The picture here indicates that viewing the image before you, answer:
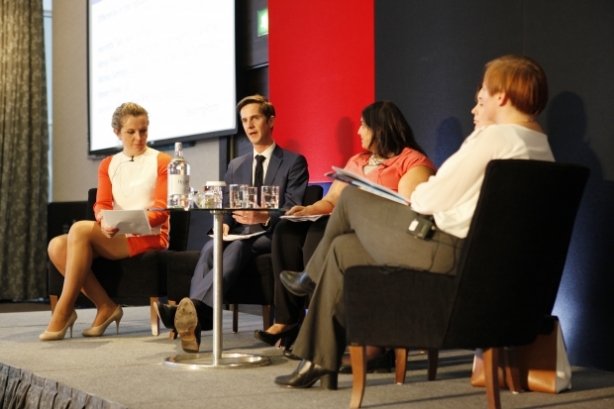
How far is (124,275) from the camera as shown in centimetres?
429

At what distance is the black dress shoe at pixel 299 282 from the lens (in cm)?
289

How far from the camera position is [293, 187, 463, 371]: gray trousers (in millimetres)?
2375

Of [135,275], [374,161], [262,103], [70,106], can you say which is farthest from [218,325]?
[70,106]

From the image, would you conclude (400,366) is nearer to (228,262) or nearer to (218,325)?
(218,325)

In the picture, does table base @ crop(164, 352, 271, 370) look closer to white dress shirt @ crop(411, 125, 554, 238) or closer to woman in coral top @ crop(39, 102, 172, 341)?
woman in coral top @ crop(39, 102, 172, 341)

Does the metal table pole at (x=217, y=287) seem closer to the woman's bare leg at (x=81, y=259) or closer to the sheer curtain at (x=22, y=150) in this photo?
the woman's bare leg at (x=81, y=259)

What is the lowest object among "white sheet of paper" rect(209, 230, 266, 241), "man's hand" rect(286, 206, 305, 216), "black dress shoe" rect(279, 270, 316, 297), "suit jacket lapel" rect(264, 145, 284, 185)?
"black dress shoe" rect(279, 270, 316, 297)

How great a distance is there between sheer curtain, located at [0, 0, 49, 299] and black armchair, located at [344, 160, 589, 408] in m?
6.27

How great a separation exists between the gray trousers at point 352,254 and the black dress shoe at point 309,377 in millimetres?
139

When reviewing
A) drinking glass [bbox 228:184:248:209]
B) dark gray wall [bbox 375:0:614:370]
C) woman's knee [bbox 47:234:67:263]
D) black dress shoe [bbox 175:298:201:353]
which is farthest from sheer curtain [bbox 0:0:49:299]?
drinking glass [bbox 228:184:248:209]

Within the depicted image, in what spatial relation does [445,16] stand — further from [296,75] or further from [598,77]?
[296,75]

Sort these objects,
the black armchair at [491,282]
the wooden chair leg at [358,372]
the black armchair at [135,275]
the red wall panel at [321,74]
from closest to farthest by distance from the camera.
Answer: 1. the black armchair at [491,282]
2. the wooden chair leg at [358,372]
3. the black armchair at [135,275]
4. the red wall panel at [321,74]

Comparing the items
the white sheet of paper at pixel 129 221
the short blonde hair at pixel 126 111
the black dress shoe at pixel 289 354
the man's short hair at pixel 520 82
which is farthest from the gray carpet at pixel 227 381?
the short blonde hair at pixel 126 111

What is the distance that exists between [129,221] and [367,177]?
1.16 m
